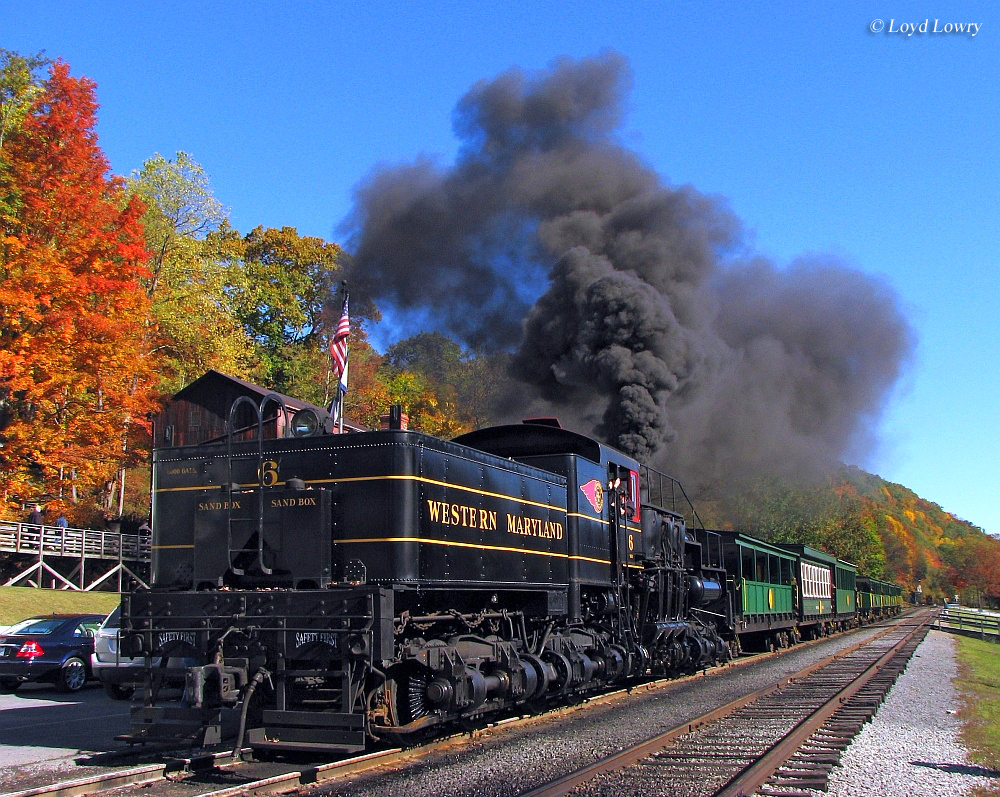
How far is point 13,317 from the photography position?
76.9ft

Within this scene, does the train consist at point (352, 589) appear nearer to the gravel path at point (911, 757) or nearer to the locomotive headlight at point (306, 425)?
the locomotive headlight at point (306, 425)

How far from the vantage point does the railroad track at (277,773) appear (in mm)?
6691

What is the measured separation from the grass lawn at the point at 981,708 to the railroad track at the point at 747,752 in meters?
1.06

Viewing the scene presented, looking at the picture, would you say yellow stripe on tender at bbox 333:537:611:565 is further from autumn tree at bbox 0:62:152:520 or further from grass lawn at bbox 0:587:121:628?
autumn tree at bbox 0:62:152:520

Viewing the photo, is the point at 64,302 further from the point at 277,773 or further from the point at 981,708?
the point at 981,708

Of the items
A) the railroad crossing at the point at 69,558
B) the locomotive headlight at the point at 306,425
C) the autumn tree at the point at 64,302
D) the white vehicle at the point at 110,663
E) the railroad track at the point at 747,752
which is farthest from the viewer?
the railroad crossing at the point at 69,558

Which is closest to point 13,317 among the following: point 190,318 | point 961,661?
point 190,318

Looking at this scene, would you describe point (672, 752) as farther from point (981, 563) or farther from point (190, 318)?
point (981, 563)

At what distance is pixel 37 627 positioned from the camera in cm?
1588

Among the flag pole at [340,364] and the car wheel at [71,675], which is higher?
the flag pole at [340,364]

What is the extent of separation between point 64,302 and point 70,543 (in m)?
7.54

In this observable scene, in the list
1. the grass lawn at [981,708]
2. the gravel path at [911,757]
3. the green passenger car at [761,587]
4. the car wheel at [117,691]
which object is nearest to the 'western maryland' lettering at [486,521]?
the gravel path at [911,757]

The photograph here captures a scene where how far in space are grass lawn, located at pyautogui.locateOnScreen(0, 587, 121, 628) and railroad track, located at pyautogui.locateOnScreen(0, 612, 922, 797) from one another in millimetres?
15551

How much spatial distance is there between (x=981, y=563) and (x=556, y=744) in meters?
134
